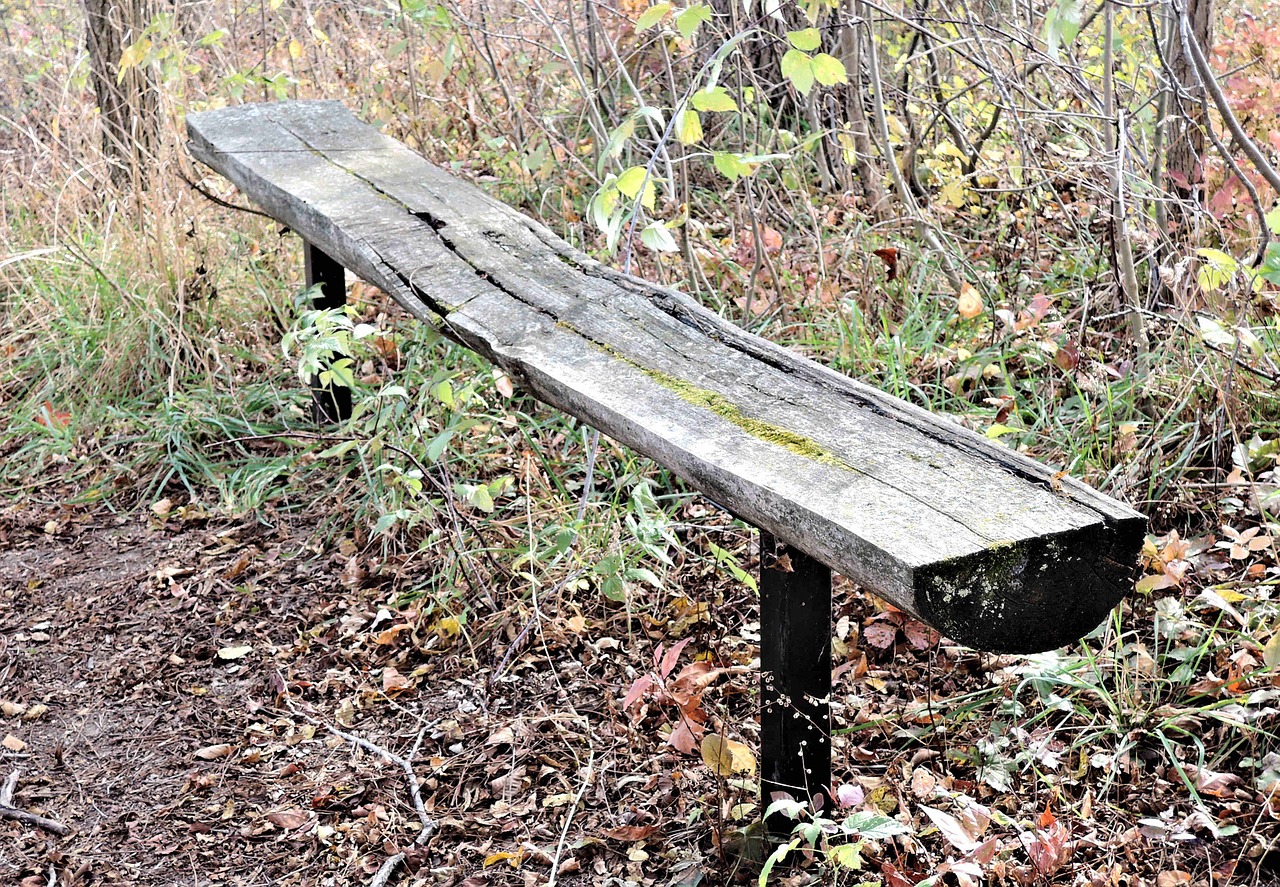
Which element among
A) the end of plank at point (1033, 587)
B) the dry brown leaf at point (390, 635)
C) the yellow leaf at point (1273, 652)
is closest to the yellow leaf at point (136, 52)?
the dry brown leaf at point (390, 635)

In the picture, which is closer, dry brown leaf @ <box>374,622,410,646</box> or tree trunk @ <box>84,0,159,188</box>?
dry brown leaf @ <box>374,622,410,646</box>

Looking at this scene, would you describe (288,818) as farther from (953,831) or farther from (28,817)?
(953,831)

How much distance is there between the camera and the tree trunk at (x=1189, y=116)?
10.6 ft

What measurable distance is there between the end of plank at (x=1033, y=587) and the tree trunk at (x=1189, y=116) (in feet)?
6.24

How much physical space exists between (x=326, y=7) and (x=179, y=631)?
163 inches

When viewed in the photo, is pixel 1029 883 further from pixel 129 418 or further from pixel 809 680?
pixel 129 418

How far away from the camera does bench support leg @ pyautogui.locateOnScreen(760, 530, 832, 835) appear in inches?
77.4

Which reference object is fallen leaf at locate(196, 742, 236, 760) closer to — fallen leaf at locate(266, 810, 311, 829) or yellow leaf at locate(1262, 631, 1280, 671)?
fallen leaf at locate(266, 810, 311, 829)

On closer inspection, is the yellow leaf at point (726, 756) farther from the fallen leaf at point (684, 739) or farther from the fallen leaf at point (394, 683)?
the fallen leaf at point (394, 683)

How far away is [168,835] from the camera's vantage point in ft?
8.09

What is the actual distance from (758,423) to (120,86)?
4.03 m

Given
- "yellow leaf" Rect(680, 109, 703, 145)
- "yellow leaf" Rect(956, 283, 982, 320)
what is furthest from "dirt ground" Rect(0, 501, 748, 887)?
"yellow leaf" Rect(956, 283, 982, 320)

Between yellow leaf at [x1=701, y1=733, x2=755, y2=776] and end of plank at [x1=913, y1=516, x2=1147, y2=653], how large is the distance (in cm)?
66

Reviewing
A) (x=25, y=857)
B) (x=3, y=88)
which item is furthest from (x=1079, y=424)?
(x=3, y=88)
